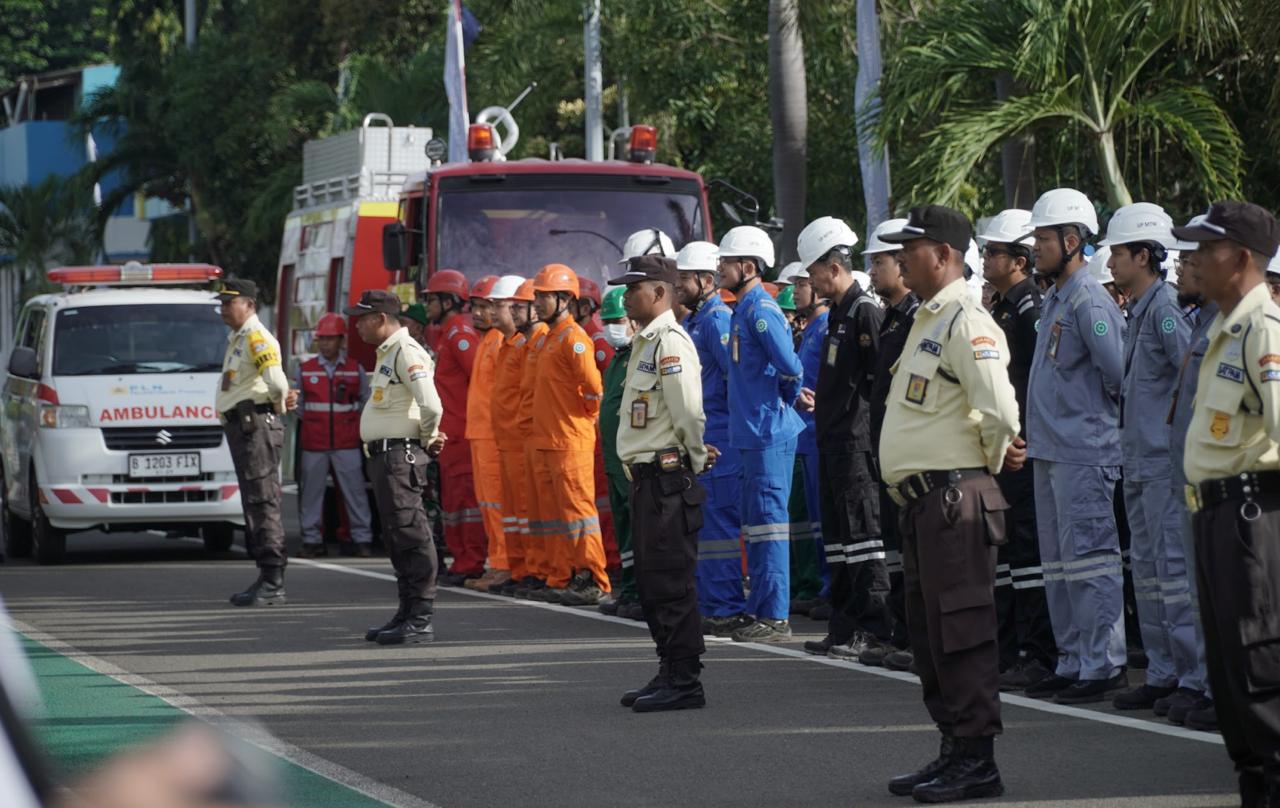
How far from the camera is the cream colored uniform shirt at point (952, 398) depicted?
6.75 meters

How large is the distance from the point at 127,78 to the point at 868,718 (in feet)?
121

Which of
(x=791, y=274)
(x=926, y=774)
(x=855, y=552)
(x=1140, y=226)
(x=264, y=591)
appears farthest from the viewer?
(x=791, y=274)

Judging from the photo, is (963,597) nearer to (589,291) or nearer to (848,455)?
(848,455)

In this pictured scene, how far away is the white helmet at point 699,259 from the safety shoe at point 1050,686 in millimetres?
3498

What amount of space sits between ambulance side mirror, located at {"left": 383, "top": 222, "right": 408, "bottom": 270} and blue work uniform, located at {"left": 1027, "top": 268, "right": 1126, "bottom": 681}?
7.94 m

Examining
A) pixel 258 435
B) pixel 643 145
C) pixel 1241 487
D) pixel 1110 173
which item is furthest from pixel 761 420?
pixel 643 145

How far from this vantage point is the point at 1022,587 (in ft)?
31.3

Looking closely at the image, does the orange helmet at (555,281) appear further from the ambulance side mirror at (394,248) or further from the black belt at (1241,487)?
the black belt at (1241,487)

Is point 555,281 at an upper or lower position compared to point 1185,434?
upper

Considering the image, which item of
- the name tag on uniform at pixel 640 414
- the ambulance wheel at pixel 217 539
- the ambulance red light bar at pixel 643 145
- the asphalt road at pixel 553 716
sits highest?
the ambulance red light bar at pixel 643 145

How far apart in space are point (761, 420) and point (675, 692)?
263cm

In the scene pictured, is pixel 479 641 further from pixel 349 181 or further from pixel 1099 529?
pixel 349 181

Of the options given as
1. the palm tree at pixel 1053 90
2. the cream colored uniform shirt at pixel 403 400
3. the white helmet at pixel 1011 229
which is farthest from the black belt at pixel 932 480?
the palm tree at pixel 1053 90

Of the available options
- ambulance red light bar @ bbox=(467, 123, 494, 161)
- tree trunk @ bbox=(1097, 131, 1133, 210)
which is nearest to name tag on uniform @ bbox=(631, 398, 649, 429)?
tree trunk @ bbox=(1097, 131, 1133, 210)
